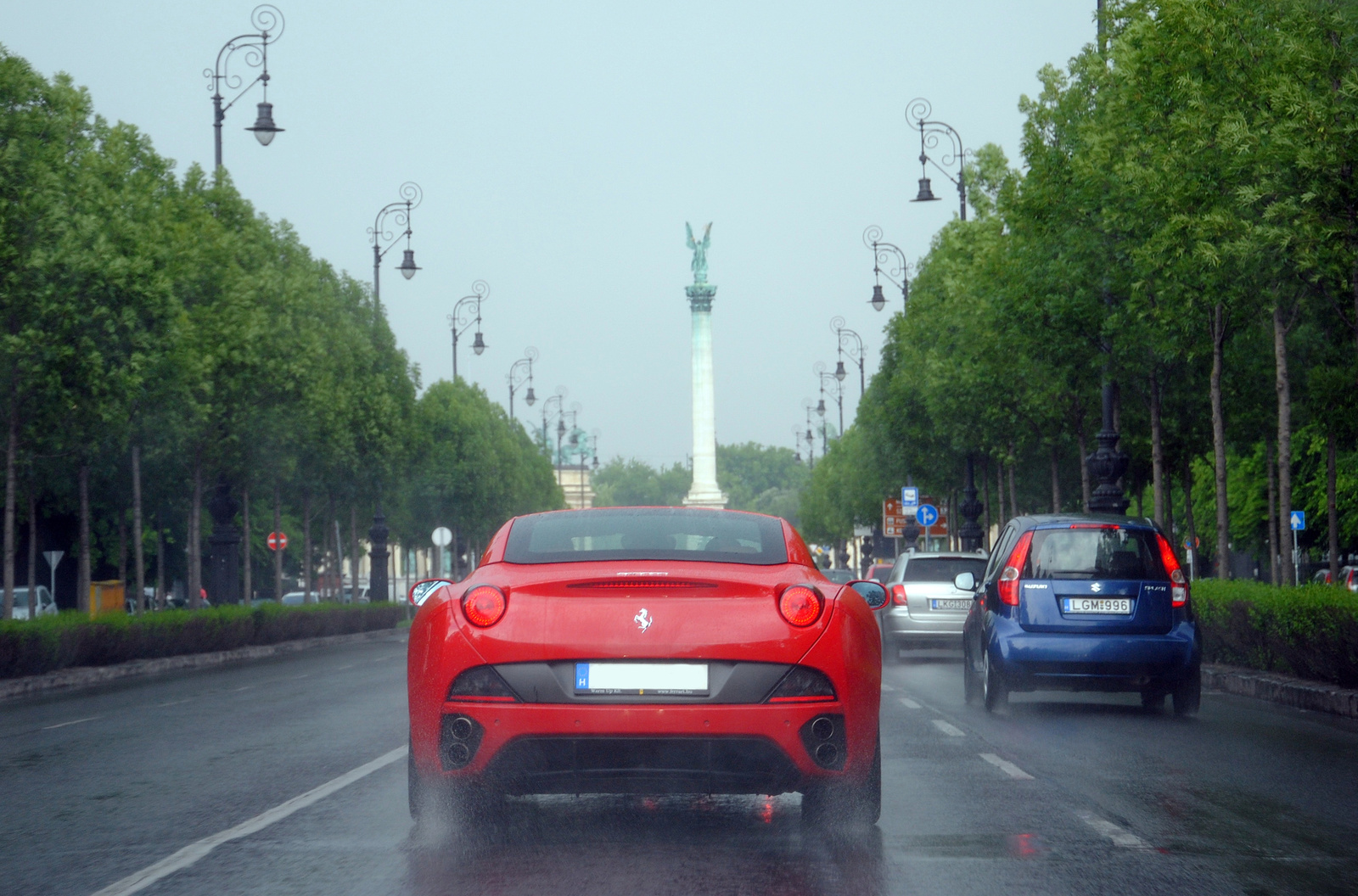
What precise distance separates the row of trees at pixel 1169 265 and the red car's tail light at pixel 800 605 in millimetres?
10456

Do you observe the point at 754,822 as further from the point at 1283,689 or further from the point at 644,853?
the point at 1283,689

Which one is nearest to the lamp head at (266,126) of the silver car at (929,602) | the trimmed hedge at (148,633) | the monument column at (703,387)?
the trimmed hedge at (148,633)

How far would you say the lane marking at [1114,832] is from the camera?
7.52 metres

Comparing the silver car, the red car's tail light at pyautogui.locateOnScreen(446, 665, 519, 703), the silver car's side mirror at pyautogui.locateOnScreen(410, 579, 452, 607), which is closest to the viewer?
the red car's tail light at pyautogui.locateOnScreen(446, 665, 519, 703)

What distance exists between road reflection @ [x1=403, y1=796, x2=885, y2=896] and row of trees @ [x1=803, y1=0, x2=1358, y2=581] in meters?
10.3

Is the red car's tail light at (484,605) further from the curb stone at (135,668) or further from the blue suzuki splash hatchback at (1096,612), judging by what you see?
the curb stone at (135,668)

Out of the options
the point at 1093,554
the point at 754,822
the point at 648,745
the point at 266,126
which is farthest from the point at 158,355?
the point at 648,745

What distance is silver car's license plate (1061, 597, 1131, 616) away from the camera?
46.4ft

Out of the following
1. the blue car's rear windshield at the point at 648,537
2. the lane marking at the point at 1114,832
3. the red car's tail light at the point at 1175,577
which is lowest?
the lane marking at the point at 1114,832

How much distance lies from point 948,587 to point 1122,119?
6.63m

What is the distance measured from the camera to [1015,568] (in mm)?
14352

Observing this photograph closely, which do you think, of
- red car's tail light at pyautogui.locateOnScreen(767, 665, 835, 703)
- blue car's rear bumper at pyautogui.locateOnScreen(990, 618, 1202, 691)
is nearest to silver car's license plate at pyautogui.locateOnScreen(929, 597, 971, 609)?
blue car's rear bumper at pyautogui.locateOnScreen(990, 618, 1202, 691)

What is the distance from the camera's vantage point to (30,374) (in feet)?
81.3

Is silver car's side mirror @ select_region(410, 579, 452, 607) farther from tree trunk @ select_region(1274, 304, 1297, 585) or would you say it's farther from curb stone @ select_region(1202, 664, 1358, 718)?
tree trunk @ select_region(1274, 304, 1297, 585)
